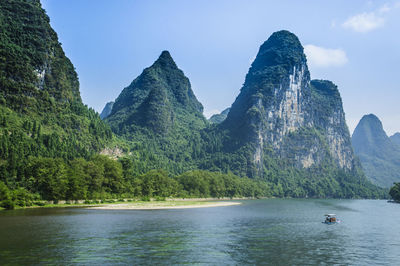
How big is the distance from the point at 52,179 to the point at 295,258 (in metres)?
86.6

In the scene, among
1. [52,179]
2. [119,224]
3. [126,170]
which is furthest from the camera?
[126,170]

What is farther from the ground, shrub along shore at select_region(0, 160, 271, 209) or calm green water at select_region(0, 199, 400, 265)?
shrub along shore at select_region(0, 160, 271, 209)

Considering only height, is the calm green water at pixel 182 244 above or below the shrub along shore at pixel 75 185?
below

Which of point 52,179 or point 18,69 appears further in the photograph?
point 18,69

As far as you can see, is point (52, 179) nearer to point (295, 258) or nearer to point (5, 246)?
point (5, 246)

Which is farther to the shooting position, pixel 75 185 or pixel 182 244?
pixel 75 185

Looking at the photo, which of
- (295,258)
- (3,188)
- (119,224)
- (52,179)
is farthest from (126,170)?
(295,258)

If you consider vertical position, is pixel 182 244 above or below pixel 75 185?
below

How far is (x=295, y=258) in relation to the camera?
44.4 metres

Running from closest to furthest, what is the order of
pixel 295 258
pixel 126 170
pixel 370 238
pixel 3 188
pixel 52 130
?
pixel 295 258 → pixel 370 238 → pixel 3 188 → pixel 126 170 → pixel 52 130

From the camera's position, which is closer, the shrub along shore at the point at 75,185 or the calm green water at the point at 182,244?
the calm green water at the point at 182,244

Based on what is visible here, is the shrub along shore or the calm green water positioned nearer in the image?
the calm green water

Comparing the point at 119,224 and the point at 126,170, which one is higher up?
the point at 126,170

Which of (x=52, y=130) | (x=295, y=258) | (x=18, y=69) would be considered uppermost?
(x=18, y=69)
